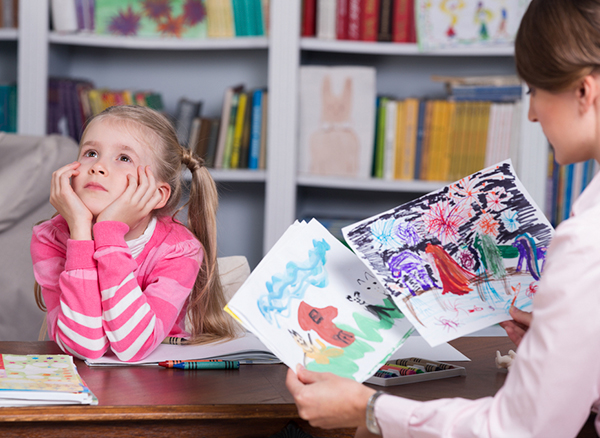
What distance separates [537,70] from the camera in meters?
0.64

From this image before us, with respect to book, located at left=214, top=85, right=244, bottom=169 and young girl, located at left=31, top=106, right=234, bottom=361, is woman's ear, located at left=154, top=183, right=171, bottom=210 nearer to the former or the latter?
young girl, located at left=31, top=106, right=234, bottom=361

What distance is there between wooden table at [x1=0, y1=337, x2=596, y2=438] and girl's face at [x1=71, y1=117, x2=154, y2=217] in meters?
0.31

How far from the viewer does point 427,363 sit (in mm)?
860

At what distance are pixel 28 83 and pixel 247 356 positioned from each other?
1.82 meters

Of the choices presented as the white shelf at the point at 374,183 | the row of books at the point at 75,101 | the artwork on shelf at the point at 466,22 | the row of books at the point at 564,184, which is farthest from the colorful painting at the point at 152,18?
the row of books at the point at 564,184

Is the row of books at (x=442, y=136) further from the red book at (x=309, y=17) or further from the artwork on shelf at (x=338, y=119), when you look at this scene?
the red book at (x=309, y=17)

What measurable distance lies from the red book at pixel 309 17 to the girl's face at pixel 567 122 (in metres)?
1.67

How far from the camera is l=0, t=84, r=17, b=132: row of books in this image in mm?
2359

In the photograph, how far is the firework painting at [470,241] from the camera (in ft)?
2.55

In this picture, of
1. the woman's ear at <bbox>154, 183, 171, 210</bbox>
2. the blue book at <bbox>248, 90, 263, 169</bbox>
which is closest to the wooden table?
the woman's ear at <bbox>154, 183, 171, 210</bbox>

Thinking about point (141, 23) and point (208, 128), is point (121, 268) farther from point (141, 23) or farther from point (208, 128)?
point (141, 23)

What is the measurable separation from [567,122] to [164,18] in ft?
6.58

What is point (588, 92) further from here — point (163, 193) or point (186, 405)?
point (163, 193)

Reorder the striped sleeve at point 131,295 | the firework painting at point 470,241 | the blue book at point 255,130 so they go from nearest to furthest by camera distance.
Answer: the firework painting at point 470,241 < the striped sleeve at point 131,295 < the blue book at point 255,130
